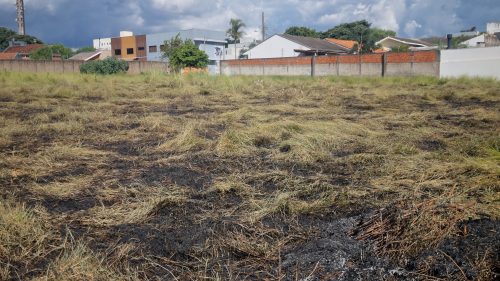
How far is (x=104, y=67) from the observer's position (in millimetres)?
29656

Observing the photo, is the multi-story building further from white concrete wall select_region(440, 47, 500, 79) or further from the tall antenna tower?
white concrete wall select_region(440, 47, 500, 79)

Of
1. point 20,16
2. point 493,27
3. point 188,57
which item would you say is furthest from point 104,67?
point 493,27

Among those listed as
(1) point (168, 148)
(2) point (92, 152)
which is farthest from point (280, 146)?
(2) point (92, 152)

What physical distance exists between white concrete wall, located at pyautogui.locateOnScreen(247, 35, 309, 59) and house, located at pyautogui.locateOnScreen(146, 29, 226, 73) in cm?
828

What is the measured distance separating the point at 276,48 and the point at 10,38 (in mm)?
46395

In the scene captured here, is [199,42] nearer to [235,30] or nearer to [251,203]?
[235,30]

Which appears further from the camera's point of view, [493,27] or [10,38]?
[10,38]

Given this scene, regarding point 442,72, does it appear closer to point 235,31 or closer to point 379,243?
point 379,243

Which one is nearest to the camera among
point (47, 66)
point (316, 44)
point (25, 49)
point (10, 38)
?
point (47, 66)

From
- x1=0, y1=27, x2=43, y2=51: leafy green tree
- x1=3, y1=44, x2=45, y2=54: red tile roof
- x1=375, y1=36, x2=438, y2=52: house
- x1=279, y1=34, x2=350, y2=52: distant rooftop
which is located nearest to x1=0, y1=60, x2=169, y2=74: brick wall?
x1=279, y1=34, x2=350, y2=52: distant rooftop

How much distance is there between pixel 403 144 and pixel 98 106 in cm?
720

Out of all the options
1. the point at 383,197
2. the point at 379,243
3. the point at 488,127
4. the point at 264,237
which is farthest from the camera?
the point at 488,127

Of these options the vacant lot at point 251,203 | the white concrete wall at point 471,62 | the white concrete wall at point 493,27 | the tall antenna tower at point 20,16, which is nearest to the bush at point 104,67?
the white concrete wall at point 471,62

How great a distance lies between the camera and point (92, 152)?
4.50 metres
